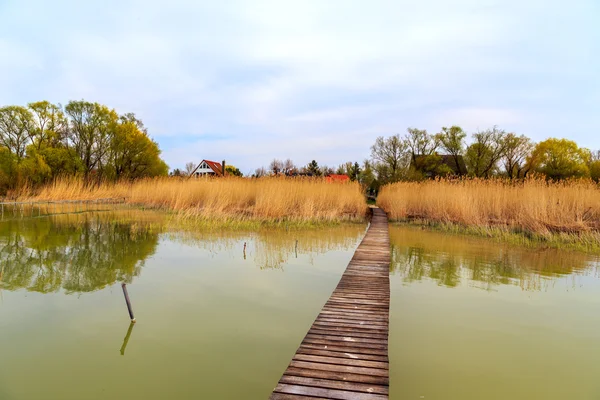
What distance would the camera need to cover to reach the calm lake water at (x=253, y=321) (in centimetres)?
265

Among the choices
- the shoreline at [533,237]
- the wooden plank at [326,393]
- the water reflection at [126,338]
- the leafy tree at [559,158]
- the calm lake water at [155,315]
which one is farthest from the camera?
the leafy tree at [559,158]

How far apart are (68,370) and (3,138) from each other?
2685 cm

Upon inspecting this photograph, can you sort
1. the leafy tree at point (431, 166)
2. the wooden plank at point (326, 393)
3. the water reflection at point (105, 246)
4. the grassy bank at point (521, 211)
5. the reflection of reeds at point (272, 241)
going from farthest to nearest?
the leafy tree at point (431, 166) < the grassy bank at point (521, 211) < the reflection of reeds at point (272, 241) < the water reflection at point (105, 246) < the wooden plank at point (326, 393)

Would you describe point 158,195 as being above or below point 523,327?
above

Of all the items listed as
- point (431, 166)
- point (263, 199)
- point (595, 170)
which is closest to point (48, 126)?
point (263, 199)

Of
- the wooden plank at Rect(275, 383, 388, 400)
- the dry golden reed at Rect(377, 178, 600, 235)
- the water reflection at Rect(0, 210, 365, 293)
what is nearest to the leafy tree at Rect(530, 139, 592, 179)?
the dry golden reed at Rect(377, 178, 600, 235)

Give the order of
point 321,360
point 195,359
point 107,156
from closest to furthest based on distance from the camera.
A: point 321,360, point 195,359, point 107,156

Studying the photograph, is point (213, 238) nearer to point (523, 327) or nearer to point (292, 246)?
point (292, 246)

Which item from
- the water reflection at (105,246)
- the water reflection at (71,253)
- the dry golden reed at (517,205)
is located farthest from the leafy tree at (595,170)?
the water reflection at (71,253)

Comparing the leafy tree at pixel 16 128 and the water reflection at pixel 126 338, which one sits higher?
the leafy tree at pixel 16 128

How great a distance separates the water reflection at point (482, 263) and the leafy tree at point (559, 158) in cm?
3239

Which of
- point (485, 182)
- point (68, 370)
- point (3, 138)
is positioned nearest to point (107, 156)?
point (3, 138)

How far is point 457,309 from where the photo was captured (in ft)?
14.0

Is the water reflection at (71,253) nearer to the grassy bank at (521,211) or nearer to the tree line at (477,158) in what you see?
the grassy bank at (521,211)
